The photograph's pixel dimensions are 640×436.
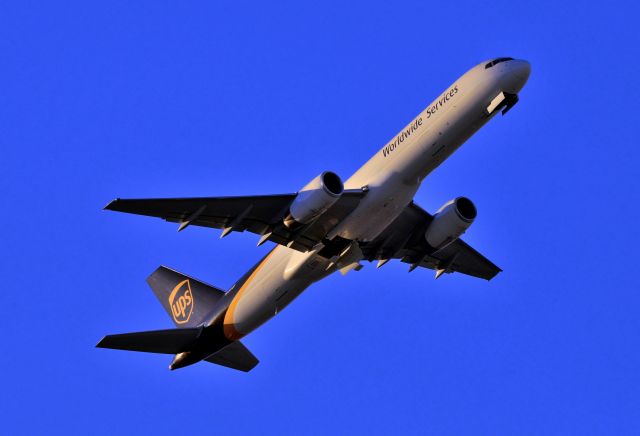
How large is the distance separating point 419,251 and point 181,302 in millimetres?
10639

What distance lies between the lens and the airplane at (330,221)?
4103 centimetres

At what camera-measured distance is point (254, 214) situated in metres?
42.8

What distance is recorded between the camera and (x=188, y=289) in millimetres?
49844

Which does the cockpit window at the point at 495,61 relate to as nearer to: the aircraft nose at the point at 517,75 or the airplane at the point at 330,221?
the airplane at the point at 330,221

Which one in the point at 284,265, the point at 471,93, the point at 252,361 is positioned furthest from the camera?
the point at 252,361

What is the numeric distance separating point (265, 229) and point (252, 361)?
7.74 m

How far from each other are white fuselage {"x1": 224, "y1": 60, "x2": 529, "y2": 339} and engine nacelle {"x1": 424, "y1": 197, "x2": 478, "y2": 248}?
308 centimetres

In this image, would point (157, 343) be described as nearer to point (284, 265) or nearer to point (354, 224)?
point (284, 265)

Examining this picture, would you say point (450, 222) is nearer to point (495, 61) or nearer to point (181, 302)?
point (495, 61)

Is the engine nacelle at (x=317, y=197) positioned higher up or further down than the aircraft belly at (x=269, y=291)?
higher up

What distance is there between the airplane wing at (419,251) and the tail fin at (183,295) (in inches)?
276

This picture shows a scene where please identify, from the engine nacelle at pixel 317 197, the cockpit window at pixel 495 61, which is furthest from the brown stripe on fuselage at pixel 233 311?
the cockpit window at pixel 495 61

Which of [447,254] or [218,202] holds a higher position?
[447,254]

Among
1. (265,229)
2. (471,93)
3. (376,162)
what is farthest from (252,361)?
(471,93)
